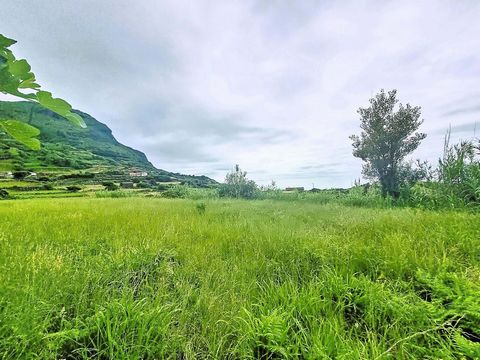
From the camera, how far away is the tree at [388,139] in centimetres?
1614

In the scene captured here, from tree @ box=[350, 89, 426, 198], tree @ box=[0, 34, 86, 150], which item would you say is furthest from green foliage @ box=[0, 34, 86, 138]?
tree @ box=[350, 89, 426, 198]

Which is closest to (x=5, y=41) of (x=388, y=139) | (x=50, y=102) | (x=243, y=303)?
(x=50, y=102)

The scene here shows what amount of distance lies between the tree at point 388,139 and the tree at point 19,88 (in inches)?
717

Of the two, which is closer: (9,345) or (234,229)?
(9,345)

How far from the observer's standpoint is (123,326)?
1706 mm

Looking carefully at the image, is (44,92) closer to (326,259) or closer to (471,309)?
(471,309)

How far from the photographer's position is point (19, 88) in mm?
667

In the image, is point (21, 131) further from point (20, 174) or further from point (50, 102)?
point (20, 174)

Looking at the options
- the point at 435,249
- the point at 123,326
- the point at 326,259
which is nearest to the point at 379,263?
the point at 326,259

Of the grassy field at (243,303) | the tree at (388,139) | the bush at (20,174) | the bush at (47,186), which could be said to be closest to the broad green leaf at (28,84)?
the grassy field at (243,303)

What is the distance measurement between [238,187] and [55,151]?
18.8 metres

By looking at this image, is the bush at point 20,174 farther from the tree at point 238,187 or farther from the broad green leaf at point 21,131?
the broad green leaf at point 21,131

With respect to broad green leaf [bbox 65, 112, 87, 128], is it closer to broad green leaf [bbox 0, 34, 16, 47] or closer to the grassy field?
broad green leaf [bbox 0, 34, 16, 47]

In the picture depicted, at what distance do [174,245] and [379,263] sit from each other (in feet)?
10.6
